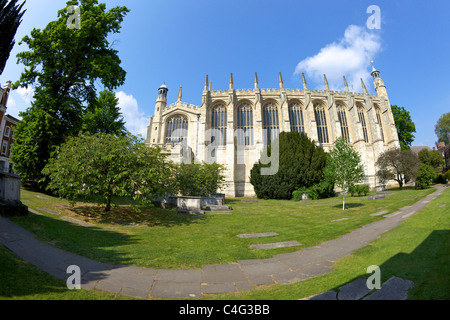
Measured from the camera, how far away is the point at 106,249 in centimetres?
481

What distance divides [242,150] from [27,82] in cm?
2625

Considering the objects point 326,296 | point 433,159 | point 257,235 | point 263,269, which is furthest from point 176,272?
point 433,159

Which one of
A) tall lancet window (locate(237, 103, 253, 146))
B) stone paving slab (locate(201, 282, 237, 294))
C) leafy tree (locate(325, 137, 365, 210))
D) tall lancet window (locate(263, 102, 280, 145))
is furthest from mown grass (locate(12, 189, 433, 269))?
tall lancet window (locate(263, 102, 280, 145))

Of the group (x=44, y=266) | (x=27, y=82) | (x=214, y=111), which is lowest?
(x=44, y=266)

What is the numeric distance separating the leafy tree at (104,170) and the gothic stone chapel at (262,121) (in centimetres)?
2256

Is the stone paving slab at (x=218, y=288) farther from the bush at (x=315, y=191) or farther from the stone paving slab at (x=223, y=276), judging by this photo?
the bush at (x=315, y=191)

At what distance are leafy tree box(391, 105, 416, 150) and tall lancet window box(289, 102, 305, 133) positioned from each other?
2033cm

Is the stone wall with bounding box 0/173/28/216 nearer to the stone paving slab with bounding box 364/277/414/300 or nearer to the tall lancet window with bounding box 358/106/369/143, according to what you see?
the stone paving slab with bounding box 364/277/414/300

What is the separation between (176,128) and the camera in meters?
35.1

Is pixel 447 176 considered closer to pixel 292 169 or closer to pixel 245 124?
pixel 292 169
